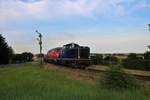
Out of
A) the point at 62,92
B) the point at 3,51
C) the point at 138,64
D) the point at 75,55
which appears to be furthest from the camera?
the point at 3,51

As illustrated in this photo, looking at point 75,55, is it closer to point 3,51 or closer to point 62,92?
point 62,92

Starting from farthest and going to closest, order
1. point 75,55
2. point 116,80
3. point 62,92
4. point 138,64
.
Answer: point 138,64
point 75,55
point 116,80
point 62,92

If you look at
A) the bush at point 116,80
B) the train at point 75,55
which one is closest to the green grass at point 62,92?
the bush at point 116,80

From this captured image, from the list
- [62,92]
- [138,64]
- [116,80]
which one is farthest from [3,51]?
[62,92]

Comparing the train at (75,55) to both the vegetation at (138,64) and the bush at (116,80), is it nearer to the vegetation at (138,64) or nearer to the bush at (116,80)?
the vegetation at (138,64)

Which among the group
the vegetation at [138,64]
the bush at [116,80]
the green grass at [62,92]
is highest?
the vegetation at [138,64]

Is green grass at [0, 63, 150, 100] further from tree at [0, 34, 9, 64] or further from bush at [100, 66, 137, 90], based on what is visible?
tree at [0, 34, 9, 64]

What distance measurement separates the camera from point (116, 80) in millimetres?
19984

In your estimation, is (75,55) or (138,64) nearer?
(75,55)

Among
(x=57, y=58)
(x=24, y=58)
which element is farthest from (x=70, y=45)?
(x=24, y=58)

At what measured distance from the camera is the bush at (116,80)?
777 inches

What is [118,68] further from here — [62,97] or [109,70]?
[62,97]

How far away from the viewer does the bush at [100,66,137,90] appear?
19.7 m

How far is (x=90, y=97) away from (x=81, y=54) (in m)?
31.3
